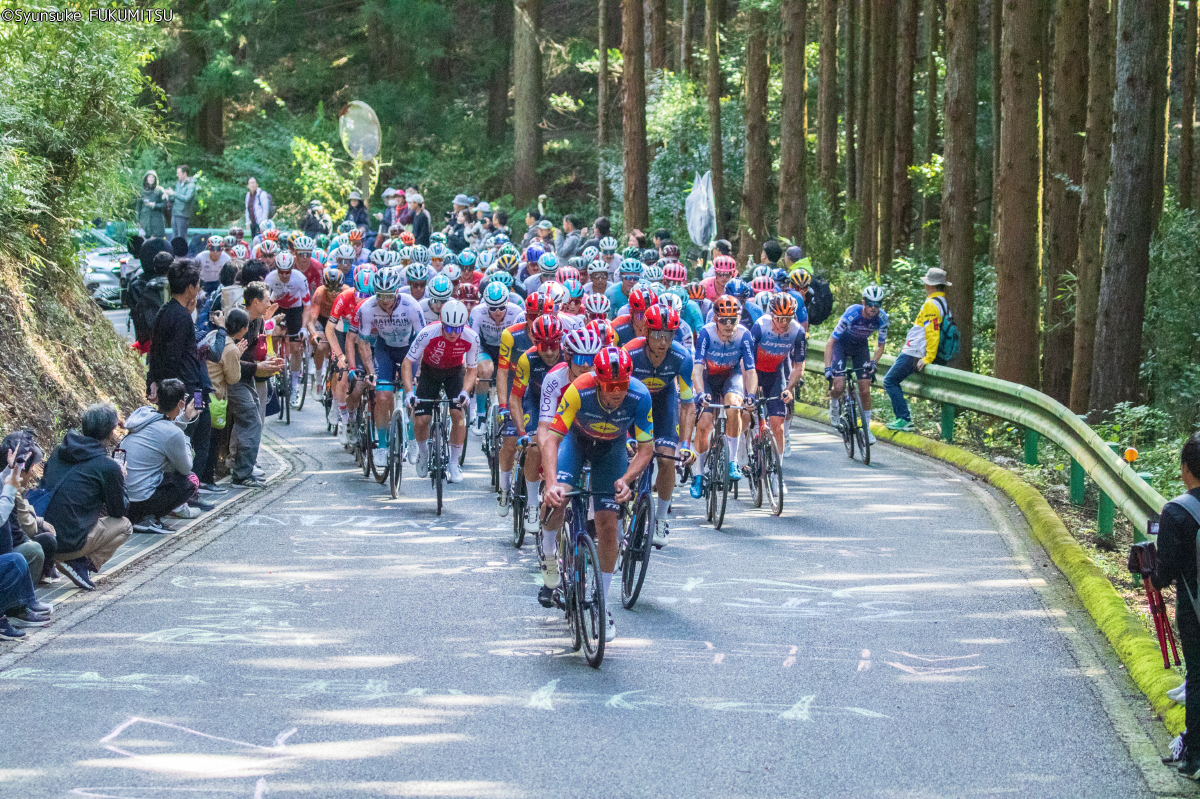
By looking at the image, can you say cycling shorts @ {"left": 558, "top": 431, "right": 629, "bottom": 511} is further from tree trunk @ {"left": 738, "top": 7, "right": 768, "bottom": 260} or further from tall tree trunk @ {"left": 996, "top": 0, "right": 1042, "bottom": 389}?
tree trunk @ {"left": 738, "top": 7, "right": 768, "bottom": 260}

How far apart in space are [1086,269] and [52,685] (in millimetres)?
13420

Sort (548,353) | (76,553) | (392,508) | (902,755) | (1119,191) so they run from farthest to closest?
(1119,191) → (392,508) → (548,353) → (76,553) → (902,755)

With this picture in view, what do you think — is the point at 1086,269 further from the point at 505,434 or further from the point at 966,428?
the point at 505,434

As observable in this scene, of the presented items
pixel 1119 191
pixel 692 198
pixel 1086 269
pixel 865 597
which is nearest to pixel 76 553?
pixel 865 597

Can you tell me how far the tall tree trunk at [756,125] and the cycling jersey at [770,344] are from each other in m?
14.0

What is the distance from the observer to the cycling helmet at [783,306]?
1482 centimetres

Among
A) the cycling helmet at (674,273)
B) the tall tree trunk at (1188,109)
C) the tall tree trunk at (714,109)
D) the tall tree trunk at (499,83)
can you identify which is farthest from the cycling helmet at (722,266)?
the tall tree trunk at (499,83)

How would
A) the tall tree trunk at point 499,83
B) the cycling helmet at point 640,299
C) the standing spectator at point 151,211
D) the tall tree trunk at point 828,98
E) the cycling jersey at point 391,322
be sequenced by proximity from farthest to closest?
the tall tree trunk at point 499,83 < the tall tree trunk at point 828,98 < the standing spectator at point 151,211 < the cycling jersey at point 391,322 < the cycling helmet at point 640,299

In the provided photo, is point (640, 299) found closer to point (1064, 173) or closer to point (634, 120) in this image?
point (1064, 173)

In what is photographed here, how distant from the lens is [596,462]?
914 centimetres

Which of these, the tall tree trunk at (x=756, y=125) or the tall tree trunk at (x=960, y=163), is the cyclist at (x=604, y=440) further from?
the tall tree trunk at (x=756, y=125)

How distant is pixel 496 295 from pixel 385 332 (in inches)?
53.1

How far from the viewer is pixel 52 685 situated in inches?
314

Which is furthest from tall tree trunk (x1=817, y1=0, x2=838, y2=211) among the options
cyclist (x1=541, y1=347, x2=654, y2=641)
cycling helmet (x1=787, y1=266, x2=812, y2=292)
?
cyclist (x1=541, y1=347, x2=654, y2=641)
